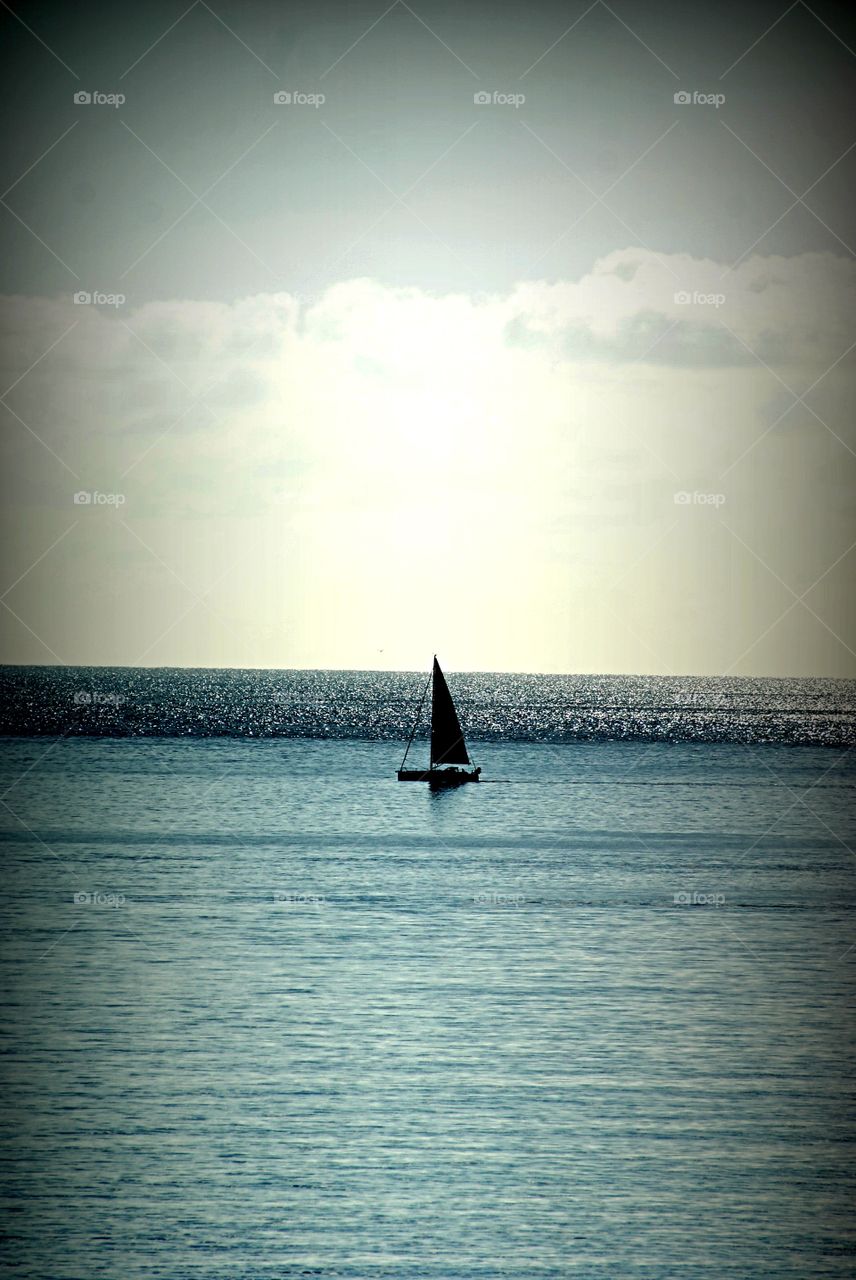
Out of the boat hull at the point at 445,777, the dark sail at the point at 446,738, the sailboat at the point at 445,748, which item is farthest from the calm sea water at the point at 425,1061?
the boat hull at the point at 445,777

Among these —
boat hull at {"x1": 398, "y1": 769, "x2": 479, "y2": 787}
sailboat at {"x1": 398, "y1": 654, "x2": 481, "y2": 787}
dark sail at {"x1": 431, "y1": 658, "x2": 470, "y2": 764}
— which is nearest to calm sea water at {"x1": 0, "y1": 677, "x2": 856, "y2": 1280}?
sailboat at {"x1": 398, "y1": 654, "x2": 481, "y2": 787}

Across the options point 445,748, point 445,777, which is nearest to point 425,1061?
point 445,748

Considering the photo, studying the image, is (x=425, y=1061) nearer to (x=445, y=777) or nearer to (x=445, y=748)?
(x=445, y=748)

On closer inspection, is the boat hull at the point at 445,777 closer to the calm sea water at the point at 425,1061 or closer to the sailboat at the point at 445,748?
the sailboat at the point at 445,748

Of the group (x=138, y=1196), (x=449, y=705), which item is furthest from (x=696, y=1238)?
(x=449, y=705)

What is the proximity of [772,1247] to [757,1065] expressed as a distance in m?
8.56

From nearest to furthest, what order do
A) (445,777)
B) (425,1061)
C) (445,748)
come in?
(425,1061), (445,748), (445,777)

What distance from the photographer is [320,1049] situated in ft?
91.7

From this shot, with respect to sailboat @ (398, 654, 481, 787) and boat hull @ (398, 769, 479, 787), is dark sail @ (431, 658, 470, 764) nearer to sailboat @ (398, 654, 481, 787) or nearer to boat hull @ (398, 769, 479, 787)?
sailboat @ (398, 654, 481, 787)

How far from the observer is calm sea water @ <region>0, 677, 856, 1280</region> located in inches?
766

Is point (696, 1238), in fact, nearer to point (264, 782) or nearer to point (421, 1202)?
point (421, 1202)

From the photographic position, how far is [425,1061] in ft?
89.4

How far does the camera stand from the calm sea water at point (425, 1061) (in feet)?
63.9

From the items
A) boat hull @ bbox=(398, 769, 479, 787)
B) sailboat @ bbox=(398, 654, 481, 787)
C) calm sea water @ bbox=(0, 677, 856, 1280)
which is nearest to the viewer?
calm sea water @ bbox=(0, 677, 856, 1280)
